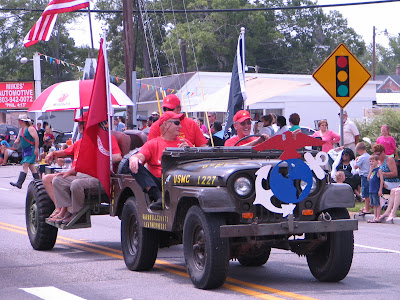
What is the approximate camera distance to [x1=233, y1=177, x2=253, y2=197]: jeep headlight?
7.76 metres

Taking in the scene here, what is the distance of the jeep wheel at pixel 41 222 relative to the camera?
11164mm

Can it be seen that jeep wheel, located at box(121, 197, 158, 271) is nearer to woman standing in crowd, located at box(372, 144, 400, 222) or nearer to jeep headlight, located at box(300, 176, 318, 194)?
jeep headlight, located at box(300, 176, 318, 194)

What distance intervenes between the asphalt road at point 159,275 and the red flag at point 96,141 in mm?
1183

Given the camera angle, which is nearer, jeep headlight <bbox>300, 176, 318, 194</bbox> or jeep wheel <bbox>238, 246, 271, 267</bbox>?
jeep headlight <bbox>300, 176, 318, 194</bbox>

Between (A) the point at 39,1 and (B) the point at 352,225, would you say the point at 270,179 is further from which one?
(A) the point at 39,1

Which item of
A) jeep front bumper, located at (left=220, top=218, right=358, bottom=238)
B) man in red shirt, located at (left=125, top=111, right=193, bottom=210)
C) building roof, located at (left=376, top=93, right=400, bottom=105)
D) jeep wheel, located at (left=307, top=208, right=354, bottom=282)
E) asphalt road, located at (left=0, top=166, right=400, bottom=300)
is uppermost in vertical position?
building roof, located at (left=376, top=93, right=400, bottom=105)

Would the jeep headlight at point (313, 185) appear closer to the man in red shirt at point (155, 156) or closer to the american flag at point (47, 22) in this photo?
the man in red shirt at point (155, 156)

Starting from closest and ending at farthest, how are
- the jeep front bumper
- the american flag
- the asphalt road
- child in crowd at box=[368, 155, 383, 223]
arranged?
the jeep front bumper → the asphalt road → the american flag → child in crowd at box=[368, 155, 383, 223]

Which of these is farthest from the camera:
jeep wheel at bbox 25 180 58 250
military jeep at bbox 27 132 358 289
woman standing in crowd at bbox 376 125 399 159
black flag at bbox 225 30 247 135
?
woman standing in crowd at bbox 376 125 399 159

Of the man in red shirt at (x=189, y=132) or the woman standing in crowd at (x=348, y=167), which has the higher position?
the man in red shirt at (x=189, y=132)

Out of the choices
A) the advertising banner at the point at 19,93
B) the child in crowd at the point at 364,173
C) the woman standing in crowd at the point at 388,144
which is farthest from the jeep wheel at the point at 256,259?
the advertising banner at the point at 19,93

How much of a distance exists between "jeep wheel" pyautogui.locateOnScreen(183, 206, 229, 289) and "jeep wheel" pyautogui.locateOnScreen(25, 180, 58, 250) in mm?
3611

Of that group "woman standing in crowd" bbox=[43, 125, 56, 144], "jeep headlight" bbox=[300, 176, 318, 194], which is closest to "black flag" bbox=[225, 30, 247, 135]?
"jeep headlight" bbox=[300, 176, 318, 194]

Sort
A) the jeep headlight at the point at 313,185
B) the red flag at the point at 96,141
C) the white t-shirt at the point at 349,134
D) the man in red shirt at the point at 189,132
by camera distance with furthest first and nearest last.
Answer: the white t-shirt at the point at 349,134
the red flag at the point at 96,141
the man in red shirt at the point at 189,132
the jeep headlight at the point at 313,185
